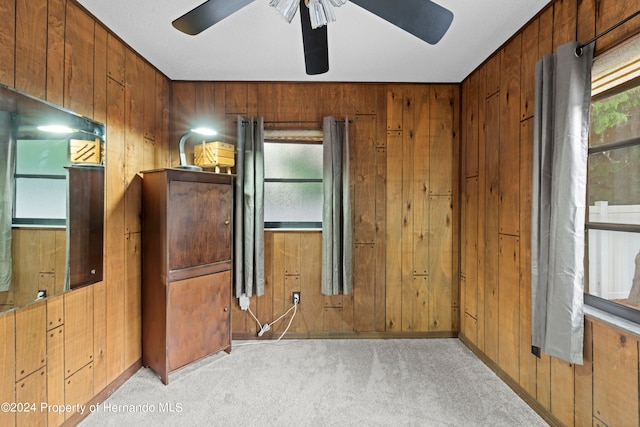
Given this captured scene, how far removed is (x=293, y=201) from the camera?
3021 millimetres

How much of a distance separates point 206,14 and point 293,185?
1764 millimetres

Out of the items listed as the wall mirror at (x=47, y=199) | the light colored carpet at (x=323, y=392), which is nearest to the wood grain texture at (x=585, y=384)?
the light colored carpet at (x=323, y=392)

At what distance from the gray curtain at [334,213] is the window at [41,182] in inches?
74.3

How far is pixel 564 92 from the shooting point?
1.53 m

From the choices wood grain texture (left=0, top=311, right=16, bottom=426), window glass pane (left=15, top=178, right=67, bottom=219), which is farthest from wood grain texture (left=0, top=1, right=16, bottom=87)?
wood grain texture (left=0, top=311, right=16, bottom=426)

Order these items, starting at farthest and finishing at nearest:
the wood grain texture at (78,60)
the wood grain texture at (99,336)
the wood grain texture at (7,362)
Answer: the wood grain texture at (99,336) < the wood grain texture at (78,60) < the wood grain texture at (7,362)

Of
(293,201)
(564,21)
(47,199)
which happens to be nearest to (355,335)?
(293,201)

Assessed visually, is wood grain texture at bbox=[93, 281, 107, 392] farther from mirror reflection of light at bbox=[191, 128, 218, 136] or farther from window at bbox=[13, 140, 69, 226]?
mirror reflection of light at bbox=[191, 128, 218, 136]

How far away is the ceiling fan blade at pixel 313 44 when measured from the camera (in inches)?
57.1

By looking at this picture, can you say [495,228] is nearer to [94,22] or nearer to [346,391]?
[346,391]

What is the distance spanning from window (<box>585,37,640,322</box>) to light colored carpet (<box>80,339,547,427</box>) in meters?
0.97

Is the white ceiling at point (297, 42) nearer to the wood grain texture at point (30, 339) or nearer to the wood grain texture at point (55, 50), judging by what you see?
the wood grain texture at point (55, 50)

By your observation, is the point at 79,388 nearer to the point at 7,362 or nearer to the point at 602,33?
the point at 7,362

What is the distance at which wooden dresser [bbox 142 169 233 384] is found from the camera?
85.4 inches
